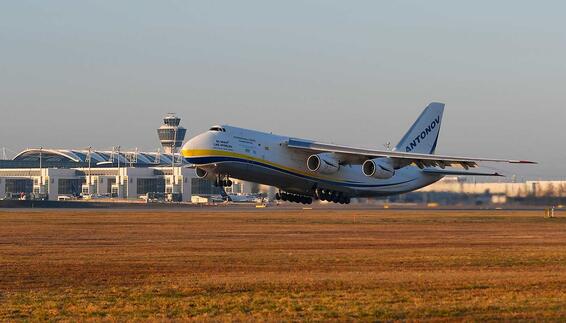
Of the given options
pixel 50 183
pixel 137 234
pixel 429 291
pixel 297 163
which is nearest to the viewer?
pixel 429 291

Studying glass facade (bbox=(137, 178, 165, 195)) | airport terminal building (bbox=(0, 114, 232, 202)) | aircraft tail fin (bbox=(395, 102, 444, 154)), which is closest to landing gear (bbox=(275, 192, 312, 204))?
aircraft tail fin (bbox=(395, 102, 444, 154))

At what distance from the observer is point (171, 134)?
191 metres

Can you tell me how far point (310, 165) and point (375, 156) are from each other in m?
3.52

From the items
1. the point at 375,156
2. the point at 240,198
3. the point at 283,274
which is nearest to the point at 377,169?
the point at 375,156

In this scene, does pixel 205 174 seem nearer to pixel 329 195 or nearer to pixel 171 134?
pixel 329 195

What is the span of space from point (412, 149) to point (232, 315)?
4496 centimetres

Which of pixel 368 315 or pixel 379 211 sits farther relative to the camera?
pixel 379 211

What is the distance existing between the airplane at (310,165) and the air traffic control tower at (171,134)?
135m

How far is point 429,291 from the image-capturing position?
62.8 ft

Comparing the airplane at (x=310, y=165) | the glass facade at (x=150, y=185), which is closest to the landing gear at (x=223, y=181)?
the airplane at (x=310, y=165)

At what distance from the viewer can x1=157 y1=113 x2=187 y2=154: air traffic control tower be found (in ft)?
625

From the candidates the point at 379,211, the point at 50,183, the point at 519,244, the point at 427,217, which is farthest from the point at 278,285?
the point at 50,183

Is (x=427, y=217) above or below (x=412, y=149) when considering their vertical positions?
below

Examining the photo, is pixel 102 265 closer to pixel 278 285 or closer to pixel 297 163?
pixel 278 285
